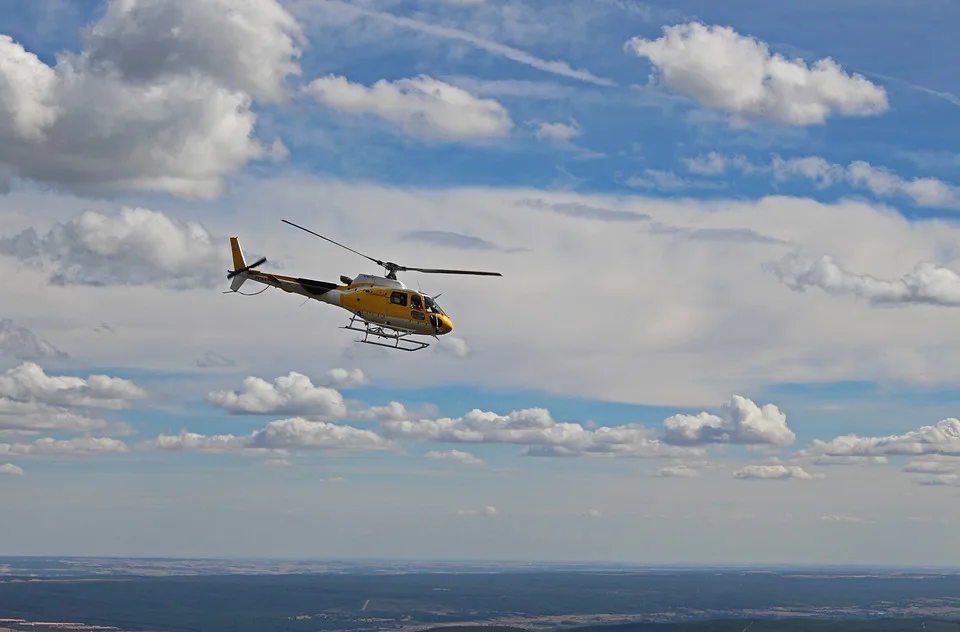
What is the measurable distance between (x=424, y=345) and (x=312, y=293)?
19975 millimetres

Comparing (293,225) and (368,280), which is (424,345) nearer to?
(368,280)

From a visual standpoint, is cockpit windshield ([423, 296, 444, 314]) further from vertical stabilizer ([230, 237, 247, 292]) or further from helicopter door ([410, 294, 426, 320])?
vertical stabilizer ([230, 237, 247, 292])

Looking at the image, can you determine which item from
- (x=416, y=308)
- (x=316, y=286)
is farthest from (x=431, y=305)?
(x=316, y=286)

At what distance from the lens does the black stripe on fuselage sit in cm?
13638

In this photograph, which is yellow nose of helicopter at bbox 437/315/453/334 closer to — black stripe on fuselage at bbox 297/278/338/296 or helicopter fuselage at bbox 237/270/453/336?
helicopter fuselage at bbox 237/270/453/336

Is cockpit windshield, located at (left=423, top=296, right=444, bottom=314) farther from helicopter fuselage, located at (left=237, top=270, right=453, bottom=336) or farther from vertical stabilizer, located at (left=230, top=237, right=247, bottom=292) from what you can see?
vertical stabilizer, located at (left=230, top=237, right=247, bottom=292)

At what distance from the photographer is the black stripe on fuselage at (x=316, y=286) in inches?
5369

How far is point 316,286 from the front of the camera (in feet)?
449

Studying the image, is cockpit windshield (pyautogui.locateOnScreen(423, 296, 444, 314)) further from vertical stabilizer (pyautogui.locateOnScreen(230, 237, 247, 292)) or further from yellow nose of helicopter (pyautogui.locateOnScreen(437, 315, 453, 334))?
vertical stabilizer (pyautogui.locateOnScreen(230, 237, 247, 292))

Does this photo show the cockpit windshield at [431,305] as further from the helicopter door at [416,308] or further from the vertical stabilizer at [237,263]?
the vertical stabilizer at [237,263]

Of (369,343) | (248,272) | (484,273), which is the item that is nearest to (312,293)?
(248,272)

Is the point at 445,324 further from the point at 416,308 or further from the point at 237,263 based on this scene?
the point at 237,263

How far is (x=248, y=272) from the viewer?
13825cm

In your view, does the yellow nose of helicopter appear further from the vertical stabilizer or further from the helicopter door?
the vertical stabilizer
